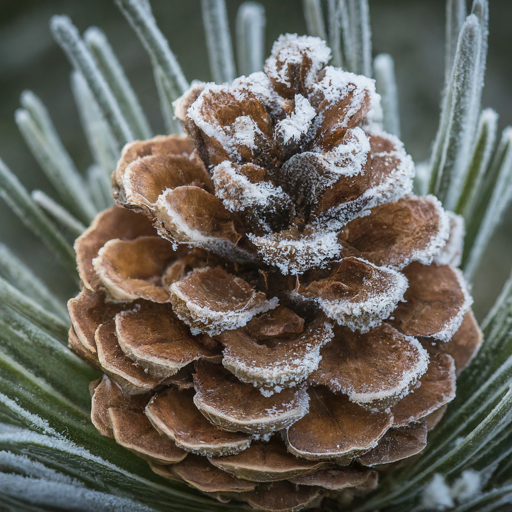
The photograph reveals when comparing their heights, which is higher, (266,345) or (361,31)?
(361,31)

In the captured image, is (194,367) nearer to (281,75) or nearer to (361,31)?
(281,75)

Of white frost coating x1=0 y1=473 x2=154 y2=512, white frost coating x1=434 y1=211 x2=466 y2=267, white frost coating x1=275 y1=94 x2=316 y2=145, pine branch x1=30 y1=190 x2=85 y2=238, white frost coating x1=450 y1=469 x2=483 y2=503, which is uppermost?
white frost coating x1=275 y1=94 x2=316 y2=145

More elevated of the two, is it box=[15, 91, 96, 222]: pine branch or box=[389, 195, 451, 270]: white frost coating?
box=[15, 91, 96, 222]: pine branch

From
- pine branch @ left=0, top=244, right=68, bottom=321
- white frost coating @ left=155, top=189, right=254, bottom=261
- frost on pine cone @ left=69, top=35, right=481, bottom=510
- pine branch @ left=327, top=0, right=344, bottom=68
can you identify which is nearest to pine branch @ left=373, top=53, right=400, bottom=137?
pine branch @ left=327, top=0, right=344, bottom=68

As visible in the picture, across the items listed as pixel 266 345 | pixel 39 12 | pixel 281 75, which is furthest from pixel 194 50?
pixel 266 345

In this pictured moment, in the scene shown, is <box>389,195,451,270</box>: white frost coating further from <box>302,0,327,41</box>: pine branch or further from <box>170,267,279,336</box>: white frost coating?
<box>302,0,327,41</box>: pine branch

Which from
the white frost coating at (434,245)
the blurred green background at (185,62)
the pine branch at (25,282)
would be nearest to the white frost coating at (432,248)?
the white frost coating at (434,245)

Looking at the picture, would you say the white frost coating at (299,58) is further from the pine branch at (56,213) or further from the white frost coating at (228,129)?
the pine branch at (56,213)
